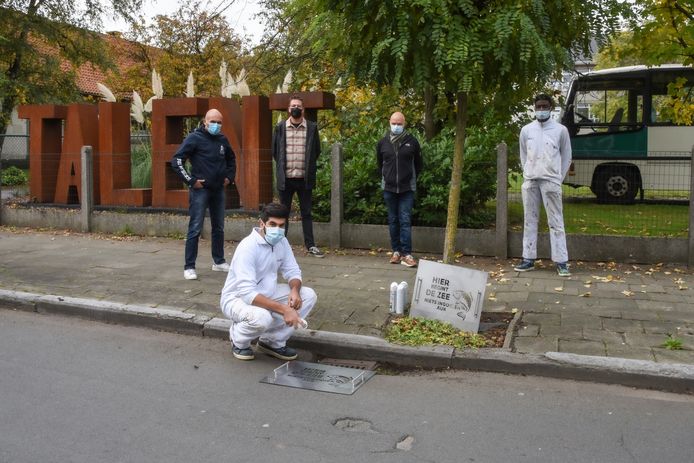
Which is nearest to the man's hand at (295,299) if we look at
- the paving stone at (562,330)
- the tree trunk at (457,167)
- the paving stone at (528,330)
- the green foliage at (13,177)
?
the tree trunk at (457,167)

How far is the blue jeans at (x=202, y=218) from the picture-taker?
8.27 meters

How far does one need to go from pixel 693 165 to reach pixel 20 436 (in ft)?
25.9

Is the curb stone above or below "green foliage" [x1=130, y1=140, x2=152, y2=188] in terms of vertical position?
below

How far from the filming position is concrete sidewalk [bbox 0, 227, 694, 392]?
5.86 meters

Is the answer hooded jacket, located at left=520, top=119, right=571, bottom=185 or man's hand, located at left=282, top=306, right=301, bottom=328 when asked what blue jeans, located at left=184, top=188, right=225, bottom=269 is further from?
hooded jacket, located at left=520, top=119, right=571, bottom=185

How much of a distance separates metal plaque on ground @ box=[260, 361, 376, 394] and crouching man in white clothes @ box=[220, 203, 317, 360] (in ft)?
0.81

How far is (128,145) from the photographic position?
1309 cm

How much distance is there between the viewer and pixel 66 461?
12.3 ft

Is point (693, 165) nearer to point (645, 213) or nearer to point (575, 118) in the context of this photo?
point (645, 213)

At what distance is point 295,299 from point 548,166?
4.00 meters

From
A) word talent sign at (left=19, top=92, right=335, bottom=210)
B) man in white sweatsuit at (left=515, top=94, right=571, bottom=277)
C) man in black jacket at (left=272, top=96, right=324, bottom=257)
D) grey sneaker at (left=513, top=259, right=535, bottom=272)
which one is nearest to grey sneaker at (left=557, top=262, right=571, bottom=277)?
man in white sweatsuit at (left=515, top=94, right=571, bottom=277)

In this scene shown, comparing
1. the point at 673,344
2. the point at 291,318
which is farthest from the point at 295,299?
the point at 673,344

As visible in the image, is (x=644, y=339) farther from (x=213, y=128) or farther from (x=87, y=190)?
(x=87, y=190)

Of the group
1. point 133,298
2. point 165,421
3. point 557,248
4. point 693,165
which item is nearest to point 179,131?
point 133,298
